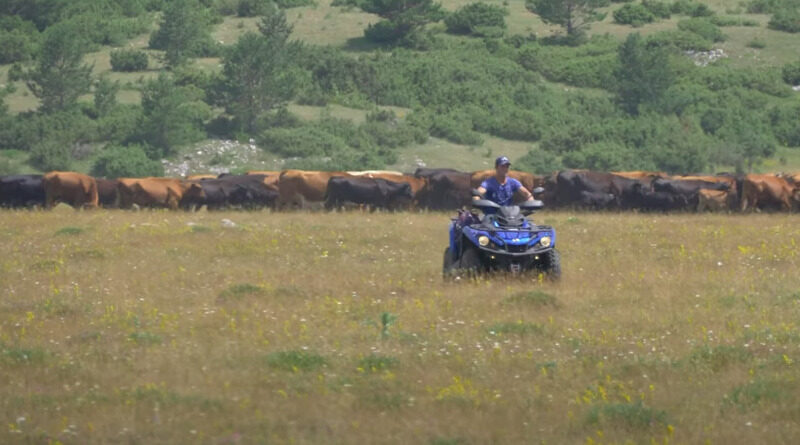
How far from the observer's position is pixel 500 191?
1598 cm

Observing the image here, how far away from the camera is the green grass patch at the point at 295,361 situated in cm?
1073

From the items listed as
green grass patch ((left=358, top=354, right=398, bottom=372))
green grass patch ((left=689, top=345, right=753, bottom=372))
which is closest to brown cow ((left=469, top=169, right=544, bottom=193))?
green grass patch ((left=689, top=345, right=753, bottom=372))

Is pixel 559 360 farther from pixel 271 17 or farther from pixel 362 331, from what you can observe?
pixel 271 17

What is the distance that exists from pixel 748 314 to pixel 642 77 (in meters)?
57.6

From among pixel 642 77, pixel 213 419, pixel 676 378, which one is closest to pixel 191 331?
pixel 213 419

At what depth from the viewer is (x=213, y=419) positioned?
9062 mm

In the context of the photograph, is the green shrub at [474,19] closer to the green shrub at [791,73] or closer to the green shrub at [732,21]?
the green shrub at [732,21]

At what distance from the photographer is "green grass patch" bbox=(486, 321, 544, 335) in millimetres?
12291

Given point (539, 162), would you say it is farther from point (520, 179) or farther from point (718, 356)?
point (718, 356)

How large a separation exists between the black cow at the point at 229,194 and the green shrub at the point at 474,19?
5051 cm

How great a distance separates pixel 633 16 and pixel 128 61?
108 feet

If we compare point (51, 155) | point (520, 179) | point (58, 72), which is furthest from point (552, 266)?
point (58, 72)

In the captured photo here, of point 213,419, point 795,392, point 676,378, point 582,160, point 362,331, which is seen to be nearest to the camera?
point 213,419

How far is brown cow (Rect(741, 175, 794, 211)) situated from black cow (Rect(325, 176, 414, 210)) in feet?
26.6
